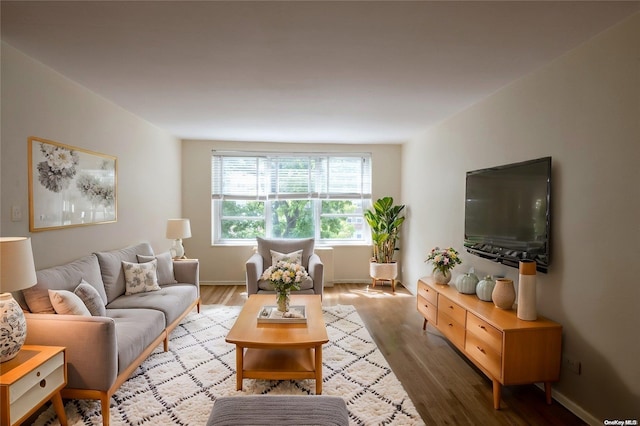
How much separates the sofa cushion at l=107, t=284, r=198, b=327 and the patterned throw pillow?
0.07m

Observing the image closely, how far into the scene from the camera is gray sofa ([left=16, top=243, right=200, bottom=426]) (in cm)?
221

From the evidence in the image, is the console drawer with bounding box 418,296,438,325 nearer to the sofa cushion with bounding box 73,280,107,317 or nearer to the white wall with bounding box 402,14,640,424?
the white wall with bounding box 402,14,640,424

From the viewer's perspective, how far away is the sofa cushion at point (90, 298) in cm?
269

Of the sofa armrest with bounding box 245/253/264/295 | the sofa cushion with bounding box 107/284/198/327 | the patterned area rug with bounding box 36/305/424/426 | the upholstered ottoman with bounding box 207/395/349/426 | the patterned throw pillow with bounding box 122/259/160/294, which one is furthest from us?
the sofa armrest with bounding box 245/253/264/295

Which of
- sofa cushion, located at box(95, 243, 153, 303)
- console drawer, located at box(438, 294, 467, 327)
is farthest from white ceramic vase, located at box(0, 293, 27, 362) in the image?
console drawer, located at box(438, 294, 467, 327)

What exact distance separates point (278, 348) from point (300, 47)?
2124 millimetres

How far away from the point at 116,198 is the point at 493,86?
4015 millimetres

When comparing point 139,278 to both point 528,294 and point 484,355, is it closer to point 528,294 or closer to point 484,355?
point 484,355

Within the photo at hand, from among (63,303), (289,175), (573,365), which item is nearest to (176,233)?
(289,175)

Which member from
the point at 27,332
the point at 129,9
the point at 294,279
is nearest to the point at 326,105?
the point at 294,279

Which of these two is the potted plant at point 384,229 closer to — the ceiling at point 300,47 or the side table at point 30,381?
the ceiling at point 300,47

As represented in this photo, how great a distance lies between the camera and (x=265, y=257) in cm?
491

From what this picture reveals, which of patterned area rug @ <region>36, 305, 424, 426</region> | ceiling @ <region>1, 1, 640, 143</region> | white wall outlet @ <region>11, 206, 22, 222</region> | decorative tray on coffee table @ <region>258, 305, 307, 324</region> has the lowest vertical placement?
patterned area rug @ <region>36, 305, 424, 426</region>

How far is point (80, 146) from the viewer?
10.7 feet
